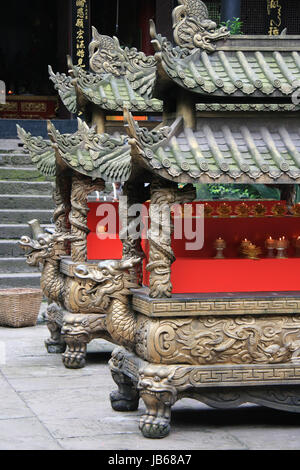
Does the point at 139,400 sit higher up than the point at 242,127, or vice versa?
the point at 242,127

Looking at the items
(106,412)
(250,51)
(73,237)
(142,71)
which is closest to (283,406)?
(106,412)

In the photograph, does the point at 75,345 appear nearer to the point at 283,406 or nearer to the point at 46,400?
the point at 46,400

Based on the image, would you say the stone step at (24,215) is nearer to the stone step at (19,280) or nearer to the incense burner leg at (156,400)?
the stone step at (19,280)

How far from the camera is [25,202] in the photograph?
18.8 metres

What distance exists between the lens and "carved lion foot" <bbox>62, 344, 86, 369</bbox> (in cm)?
1144

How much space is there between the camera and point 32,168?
20438mm

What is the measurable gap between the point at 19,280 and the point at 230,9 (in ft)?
27.0

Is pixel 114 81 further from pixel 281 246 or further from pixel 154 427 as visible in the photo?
pixel 154 427

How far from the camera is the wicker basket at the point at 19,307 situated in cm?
1424

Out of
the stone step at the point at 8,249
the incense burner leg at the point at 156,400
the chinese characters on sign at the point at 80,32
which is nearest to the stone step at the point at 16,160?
the chinese characters on sign at the point at 80,32

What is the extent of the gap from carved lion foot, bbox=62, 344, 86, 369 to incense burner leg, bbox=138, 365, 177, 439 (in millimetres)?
3436

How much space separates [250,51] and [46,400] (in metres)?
3.91

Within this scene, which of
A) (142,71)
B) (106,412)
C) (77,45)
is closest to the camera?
(106,412)

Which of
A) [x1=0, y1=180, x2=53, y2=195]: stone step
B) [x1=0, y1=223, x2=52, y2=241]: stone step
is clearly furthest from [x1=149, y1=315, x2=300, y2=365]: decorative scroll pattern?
[x1=0, y1=180, x2=53, y2=195]: stone step
